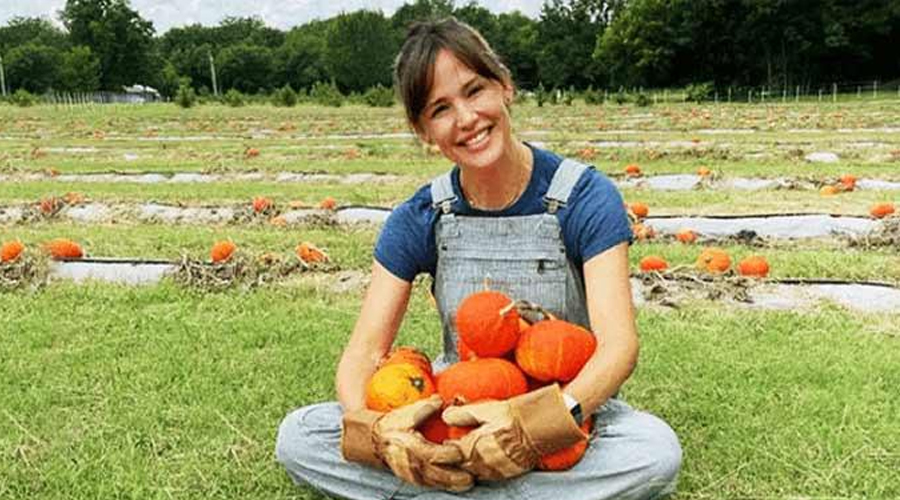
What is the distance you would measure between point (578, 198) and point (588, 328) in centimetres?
43

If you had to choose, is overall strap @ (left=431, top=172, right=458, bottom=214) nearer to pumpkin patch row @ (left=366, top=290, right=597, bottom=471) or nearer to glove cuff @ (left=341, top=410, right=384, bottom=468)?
pumpkin patch row @ (left=366, top=290, right=597, bottom=471)

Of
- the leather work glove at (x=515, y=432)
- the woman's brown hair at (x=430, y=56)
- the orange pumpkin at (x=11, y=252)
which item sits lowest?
the orange pumpkin at (x=11, y=252)

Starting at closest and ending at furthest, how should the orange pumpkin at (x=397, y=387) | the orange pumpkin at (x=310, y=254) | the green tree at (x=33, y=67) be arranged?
1. the orange pumpkin at (x=397, y=387)
2. the orange pumpkin at (x=310, y=254)
3. the green tree at (x=33, y=67)

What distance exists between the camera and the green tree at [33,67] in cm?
7919

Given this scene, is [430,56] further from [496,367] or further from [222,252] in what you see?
[222,252]

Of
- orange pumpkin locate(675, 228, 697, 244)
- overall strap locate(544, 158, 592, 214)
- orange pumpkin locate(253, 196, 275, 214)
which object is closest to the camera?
overall strap locate(544, 158, 592, 214)

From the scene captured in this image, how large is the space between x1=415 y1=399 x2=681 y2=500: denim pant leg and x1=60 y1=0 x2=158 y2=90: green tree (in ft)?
280

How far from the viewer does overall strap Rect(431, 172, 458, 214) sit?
280 cm

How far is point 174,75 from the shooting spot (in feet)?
260

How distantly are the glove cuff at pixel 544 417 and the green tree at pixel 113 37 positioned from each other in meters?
85.3

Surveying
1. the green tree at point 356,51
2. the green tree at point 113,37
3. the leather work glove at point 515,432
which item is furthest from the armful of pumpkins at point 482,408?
the green tree at point 113,37

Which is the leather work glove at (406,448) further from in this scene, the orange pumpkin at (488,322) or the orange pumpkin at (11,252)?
the orange pumpkin at (11,252)

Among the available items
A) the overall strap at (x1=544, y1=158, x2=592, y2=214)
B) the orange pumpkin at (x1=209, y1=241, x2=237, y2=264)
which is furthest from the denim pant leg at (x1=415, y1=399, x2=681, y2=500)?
the orange pumpkin at (x1=209, y1=241, x2=237, y2=264)

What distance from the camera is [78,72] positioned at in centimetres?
7050
